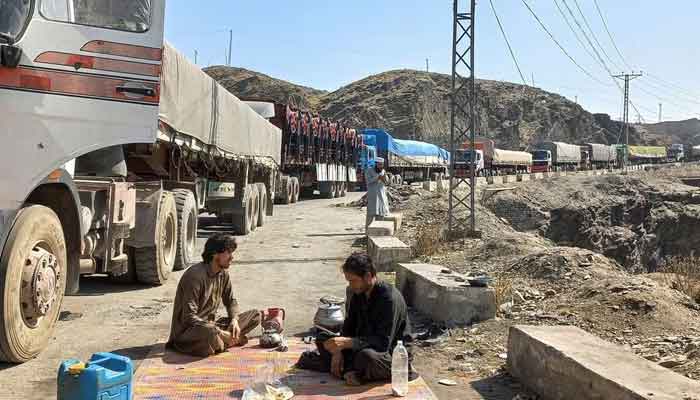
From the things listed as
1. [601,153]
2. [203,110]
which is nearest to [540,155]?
[601,153]

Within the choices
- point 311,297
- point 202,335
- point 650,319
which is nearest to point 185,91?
point 311,297

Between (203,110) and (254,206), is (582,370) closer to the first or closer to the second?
(203,110)

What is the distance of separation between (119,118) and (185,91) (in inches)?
132

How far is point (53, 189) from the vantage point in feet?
16.7

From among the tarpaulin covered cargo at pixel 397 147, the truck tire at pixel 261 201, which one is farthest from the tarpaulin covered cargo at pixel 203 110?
the tarpaulin covered cargo at pixel 397 147

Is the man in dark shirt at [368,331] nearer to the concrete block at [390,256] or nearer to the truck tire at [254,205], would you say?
the concrete block at [390,256]

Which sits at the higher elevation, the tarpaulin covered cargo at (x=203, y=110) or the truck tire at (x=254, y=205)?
the tarpaulin covered cargo at (x=203, y=110)

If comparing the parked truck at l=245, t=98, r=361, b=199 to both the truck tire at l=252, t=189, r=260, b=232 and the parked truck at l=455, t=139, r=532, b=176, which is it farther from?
the parked truck at l=455, t=139, r=532, b=176

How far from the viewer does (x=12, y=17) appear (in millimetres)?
4430

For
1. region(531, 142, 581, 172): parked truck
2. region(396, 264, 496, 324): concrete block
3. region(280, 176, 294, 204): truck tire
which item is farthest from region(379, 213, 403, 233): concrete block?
region(531, 142, 581, 172): parked truck

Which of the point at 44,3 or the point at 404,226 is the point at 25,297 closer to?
the point at 44,3

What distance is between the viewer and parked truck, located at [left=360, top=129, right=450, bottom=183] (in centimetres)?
3753

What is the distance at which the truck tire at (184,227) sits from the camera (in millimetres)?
9008

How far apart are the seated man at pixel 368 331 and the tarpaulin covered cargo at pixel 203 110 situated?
12.9 ft
